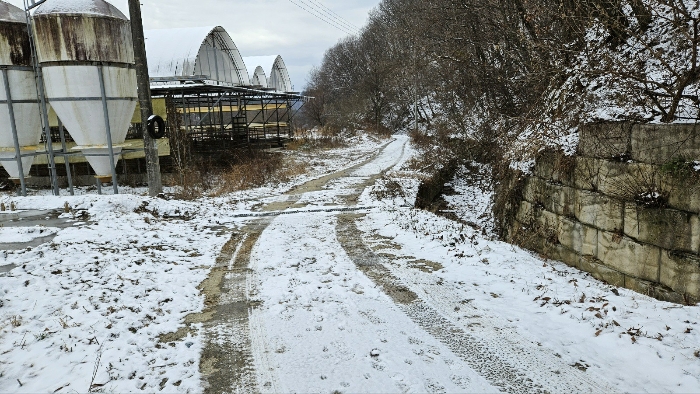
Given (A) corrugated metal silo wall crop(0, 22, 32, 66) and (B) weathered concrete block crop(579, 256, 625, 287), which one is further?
(A) corrugated metal silo wall crop(0, 22, 32, 66)

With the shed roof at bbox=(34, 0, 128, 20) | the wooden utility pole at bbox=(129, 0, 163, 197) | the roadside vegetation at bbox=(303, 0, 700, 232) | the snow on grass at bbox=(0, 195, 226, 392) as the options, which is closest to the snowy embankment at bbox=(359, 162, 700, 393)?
the roadside vegetation at bbox=(303, 0, 700, 232)

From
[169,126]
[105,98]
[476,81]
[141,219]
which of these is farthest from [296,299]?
[169,126]

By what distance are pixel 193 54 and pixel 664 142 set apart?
22.3m

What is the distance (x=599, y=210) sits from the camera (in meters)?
5.92

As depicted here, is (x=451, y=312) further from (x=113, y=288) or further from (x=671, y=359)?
(x=113, y=288)

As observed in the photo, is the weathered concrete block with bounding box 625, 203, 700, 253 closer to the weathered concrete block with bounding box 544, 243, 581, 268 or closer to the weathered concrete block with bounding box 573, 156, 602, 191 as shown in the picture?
the weathered concrete block with bounding box 573, 156, 602, 191

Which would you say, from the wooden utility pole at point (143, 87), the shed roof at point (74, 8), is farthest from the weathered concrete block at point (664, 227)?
the shed roof at point (74, 8)

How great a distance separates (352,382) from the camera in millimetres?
3516

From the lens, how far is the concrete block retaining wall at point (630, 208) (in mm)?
4727

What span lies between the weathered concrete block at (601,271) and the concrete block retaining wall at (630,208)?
0.04 feet

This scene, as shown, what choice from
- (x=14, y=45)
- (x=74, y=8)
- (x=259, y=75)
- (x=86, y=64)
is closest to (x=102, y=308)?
(x=86, y=64)

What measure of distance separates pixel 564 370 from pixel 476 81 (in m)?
12.8

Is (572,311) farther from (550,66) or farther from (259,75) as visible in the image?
(259,75)

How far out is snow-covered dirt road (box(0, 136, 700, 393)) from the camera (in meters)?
3.59
